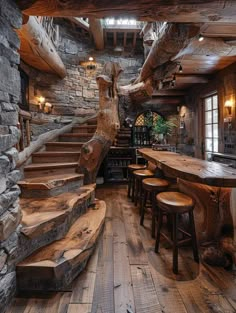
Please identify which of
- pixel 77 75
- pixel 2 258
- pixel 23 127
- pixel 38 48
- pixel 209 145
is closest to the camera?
pixel 2 258

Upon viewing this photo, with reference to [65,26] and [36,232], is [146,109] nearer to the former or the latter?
[65,26]

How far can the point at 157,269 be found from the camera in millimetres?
1857

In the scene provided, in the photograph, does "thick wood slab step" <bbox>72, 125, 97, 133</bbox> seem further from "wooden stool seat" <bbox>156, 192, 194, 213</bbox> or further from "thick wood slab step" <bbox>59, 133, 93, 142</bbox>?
"wooden stool seat" <bbox>156, 192, 194, 213</bbox>

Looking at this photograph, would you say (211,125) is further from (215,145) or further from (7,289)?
(7,289)

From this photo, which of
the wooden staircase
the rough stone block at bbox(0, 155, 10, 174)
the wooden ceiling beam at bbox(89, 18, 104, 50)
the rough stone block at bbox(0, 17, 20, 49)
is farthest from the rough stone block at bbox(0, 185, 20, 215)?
the wooden ceiling beam at bbox(89, 18, 104, 50)

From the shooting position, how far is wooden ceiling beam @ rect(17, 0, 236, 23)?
4.80ft

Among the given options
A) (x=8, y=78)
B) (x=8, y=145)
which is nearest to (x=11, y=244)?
(x=8, y=145)

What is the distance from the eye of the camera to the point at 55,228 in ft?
6.22

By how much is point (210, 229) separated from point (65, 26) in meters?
6.48

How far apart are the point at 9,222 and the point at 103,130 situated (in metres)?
2.17

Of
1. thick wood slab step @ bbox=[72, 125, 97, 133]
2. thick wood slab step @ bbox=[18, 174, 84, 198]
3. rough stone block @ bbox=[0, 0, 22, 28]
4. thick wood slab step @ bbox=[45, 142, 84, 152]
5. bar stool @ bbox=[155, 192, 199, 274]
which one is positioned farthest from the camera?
thick wood slab step @ bbox=[72, 125, 97, 133]

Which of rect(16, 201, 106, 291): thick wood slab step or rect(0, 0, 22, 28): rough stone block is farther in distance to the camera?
rect(16, 201, 106, 291): thick wood slab step

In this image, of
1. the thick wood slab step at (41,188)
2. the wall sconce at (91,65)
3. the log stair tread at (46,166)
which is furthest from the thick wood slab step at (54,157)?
the wall sconce at (91,65)

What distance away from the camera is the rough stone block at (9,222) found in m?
1.38
